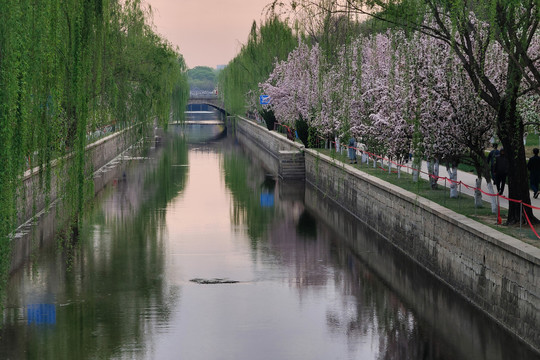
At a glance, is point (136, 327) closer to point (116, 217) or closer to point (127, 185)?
point (116, 217)

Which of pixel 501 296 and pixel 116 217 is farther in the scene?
pixel 116 217

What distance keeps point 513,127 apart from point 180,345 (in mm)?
8440

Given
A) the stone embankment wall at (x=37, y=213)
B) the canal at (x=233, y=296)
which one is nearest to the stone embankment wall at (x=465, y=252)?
the canal at (x=233, y=296)

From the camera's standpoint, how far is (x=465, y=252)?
1794 cm

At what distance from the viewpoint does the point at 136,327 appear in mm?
16234

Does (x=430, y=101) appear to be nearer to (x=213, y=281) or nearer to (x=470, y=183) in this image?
(x=213, y=281)

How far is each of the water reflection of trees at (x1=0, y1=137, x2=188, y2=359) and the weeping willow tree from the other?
28.5 meters

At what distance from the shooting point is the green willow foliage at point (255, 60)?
196ft

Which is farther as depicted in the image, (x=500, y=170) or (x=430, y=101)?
(x=500, y=170)

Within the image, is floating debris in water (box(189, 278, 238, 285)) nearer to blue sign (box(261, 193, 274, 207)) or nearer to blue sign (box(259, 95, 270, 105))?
blue sign (box(261, 193, 274, 207))

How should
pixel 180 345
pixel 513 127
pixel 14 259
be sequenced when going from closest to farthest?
pixel 180 345 → pixel 513 127 → pixel 14 259

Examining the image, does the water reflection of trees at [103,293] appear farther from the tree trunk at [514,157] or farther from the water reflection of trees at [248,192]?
the tree trunk at [514,157]

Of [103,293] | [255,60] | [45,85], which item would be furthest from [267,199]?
[255,60]

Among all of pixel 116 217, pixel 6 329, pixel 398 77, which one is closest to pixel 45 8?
pixel 6 329
